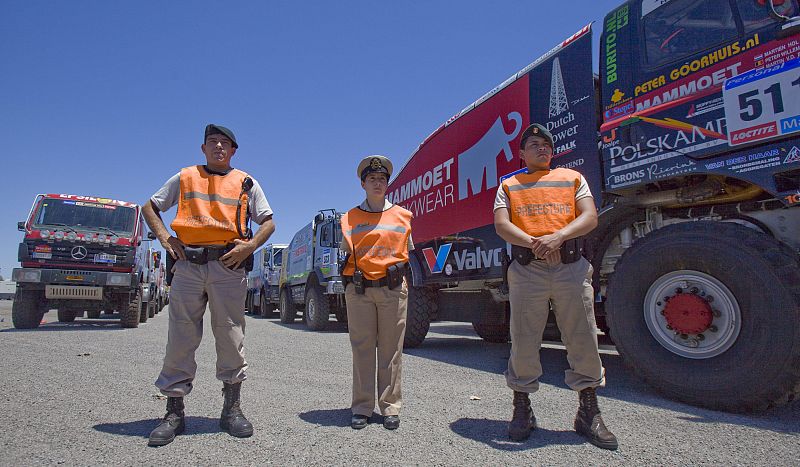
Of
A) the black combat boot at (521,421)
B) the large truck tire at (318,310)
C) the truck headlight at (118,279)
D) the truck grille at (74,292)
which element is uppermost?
the truck headlight at (118,279)

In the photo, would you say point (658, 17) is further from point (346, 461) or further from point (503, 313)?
point (346, 461)

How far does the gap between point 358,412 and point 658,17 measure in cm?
363

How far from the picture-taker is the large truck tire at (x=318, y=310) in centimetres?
1016

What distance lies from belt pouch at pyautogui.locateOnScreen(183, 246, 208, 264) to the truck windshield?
8.60 metres

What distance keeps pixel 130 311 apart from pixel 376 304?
8.86 metres

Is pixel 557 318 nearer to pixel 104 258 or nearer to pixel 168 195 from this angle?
pixel 168 195

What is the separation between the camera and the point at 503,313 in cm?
543

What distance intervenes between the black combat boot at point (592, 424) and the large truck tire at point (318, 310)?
8.12 metres

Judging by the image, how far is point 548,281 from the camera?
2.51m

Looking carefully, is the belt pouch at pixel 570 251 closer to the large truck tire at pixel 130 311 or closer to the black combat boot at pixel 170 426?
the black combat boot at pixel 170 426

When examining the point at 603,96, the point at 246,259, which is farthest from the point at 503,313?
the point at 246,259

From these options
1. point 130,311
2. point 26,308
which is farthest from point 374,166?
point 26,308

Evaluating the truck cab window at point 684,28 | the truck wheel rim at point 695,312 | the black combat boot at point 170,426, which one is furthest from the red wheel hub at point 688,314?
the black combat boot at point 170,426

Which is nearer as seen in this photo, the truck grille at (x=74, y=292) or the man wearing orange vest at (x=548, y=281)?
the man wearing orange vest at (x=548, y=281)
